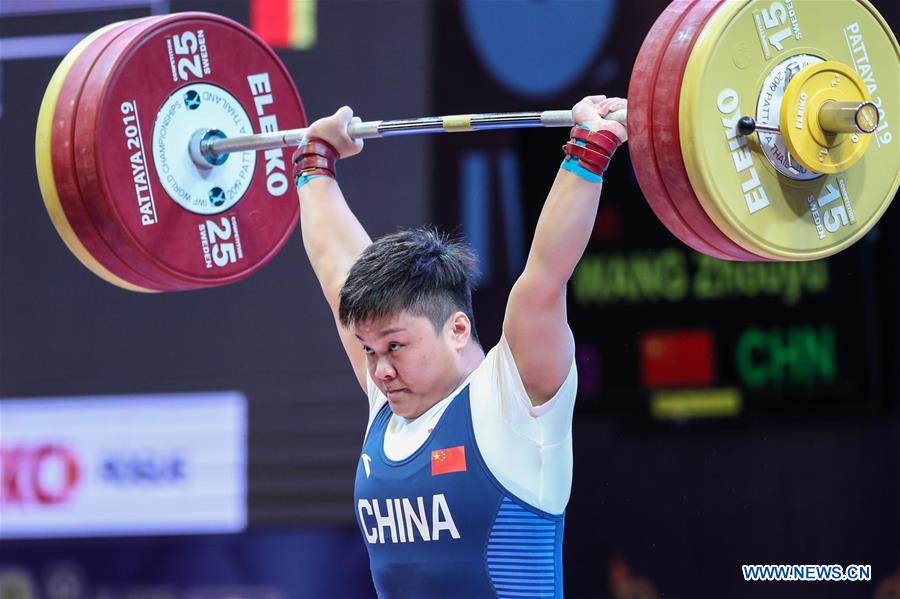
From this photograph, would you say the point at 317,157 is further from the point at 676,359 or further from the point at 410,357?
the point at 676,359

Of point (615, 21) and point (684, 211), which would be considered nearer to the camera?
point (684, 211)

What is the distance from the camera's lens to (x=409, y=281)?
2.55 m

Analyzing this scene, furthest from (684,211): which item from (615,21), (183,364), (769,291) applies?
(183,364)

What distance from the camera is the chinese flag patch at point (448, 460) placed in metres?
2.48

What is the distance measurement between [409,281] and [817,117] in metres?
0.82

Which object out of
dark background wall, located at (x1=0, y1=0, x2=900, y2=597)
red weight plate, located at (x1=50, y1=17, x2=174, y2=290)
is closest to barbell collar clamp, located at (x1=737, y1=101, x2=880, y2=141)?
dark background wall, located at (x1=0, y1=0, x2=900, y2=597)

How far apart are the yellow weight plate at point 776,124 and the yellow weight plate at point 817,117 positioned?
0.09 ft

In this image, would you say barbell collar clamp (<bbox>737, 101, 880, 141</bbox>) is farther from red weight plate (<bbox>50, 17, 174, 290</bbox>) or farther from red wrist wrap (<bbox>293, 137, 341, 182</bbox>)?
red weight plate (<bbox>50, 17, 174, 290</bbox>)

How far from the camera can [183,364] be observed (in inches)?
201

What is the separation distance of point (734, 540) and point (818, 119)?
1.85 meters

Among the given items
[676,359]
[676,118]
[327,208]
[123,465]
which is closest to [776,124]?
[676,118]

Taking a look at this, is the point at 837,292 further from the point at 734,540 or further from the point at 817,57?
the point at 817,57

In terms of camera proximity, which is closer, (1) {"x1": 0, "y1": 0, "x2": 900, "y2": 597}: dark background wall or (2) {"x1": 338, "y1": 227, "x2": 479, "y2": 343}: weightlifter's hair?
(2) {"x1": 338, "y1": 227, "x2": 479, "y2": 343}: weightlifter's hair

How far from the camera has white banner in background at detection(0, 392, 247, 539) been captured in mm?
5043
